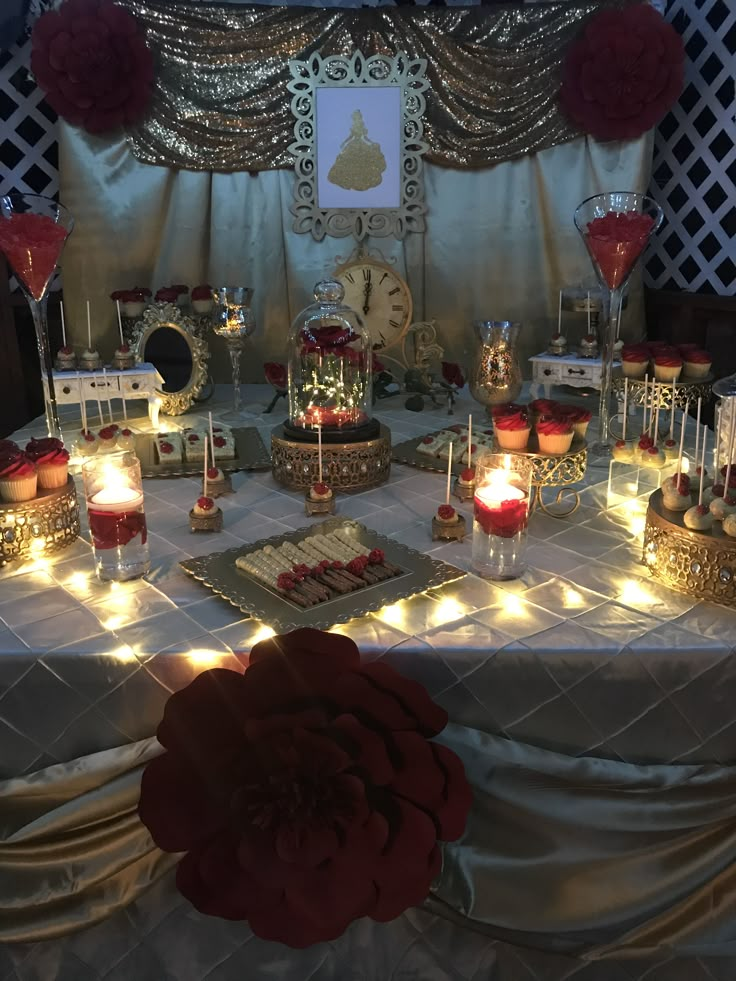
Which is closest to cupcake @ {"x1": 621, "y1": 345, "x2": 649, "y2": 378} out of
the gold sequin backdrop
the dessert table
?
the gold sequin backdrop

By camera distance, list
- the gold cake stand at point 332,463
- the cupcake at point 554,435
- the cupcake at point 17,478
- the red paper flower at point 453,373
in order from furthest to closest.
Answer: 1. the red paper flower at point 453,373
2. the gold cake stand at point 332,463
3. the cupcake at point 554,435
4. the cupcake at point 17,478

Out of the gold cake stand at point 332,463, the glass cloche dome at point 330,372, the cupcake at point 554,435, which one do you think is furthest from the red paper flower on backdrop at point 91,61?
the cupcake at point 554,435

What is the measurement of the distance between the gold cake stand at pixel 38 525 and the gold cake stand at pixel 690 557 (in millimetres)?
983

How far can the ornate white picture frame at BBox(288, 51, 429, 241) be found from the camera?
8.84 feet

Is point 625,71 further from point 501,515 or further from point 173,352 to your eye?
point 501,515

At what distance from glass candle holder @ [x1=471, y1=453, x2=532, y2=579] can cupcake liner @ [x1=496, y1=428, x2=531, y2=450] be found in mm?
219

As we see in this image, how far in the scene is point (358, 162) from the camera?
110 inches

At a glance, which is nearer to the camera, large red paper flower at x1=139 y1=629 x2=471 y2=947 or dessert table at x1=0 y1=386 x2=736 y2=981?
large red paper flower at x1=139 y1=629 x2=471 y2=947

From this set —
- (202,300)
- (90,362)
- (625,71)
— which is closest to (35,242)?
(90,362)

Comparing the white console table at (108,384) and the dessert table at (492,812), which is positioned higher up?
the white console table at (108,384)

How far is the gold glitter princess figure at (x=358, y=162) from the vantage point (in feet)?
9.06

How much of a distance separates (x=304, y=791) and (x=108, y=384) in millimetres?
1506

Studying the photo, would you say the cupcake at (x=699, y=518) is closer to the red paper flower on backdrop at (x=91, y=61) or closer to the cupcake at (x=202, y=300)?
the cupcake at (x=202, y=300)

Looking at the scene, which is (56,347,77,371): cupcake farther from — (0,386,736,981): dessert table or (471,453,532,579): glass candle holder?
(471,453,532,579): glass candle holder
